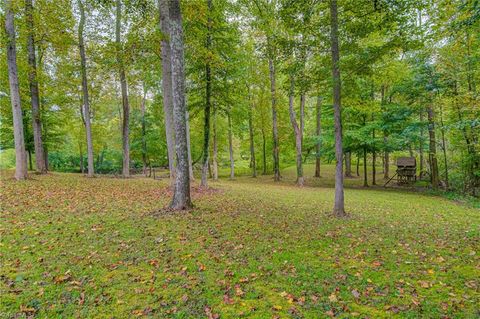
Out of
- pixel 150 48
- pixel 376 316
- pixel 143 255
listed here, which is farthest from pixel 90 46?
pixel 376 316

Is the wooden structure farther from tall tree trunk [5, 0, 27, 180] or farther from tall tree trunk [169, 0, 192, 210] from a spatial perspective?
tall tree trunk [5, 0, 27, 180]

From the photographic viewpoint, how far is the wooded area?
7.27 meters

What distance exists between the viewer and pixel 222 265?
169 inches

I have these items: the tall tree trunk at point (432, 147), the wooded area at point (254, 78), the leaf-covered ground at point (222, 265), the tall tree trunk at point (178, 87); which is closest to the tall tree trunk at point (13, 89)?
the wooded area at point (254, 78)

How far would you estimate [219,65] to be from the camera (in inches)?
449

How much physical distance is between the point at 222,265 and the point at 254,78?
20.7 meters

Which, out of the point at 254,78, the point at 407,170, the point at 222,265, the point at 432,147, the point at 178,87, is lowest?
the point at 222,265

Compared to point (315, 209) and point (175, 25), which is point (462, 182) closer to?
point (315, 209)

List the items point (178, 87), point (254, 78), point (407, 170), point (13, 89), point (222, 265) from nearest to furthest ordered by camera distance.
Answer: point (222, 265) < point (178, 87) < point (13, 89) < point (407, 170) < point (254, 78)

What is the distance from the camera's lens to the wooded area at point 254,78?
286 inches

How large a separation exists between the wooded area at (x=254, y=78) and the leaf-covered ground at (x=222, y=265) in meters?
0.25

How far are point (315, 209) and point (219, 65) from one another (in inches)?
281

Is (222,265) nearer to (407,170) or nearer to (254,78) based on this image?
(407,170)

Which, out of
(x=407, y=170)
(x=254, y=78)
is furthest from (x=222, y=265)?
(x=254, y=78)
